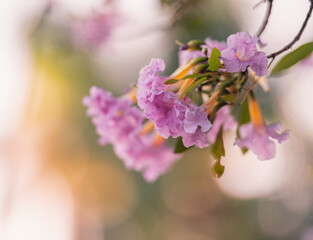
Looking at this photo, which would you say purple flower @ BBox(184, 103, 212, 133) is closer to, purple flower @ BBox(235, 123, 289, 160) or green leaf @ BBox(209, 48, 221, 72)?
green leaf @ BBox(209, 48, 221, 72)

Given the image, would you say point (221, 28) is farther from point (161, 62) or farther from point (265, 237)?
point (265, 237)

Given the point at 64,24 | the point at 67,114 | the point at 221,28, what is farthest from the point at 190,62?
the point at 67,114

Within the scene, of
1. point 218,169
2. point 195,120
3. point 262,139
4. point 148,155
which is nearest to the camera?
point 195,120

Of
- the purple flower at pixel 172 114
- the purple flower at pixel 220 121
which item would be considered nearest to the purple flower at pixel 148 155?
the purple flower at pixel 220 121

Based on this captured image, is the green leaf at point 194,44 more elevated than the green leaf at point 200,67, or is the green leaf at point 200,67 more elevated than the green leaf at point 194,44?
the green leaf at point 194,44

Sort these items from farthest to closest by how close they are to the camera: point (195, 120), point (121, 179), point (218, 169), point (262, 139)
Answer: point (121, 179) → point (262, 139) → point (218, 169) → point (195, 120)

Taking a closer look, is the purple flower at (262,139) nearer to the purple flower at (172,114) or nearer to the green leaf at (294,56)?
the green leaf at (294,56)

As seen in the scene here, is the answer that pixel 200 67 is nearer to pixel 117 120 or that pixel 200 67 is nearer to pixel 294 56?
pixel 294 56

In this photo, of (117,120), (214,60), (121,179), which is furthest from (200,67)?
(121,179)
